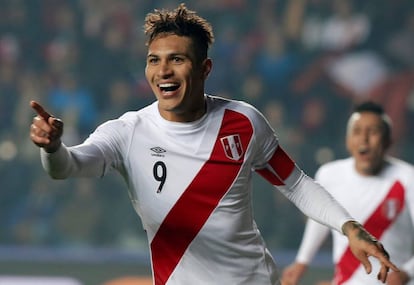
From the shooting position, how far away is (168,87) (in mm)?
4852

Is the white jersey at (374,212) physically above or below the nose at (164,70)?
below

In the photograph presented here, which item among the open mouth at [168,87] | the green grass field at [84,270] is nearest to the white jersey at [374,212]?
the open mouth at [168,87]

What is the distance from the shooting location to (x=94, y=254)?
10.1 m

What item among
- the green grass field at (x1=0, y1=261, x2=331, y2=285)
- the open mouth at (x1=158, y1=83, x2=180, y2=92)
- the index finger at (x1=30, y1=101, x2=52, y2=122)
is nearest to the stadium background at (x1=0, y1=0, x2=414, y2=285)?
the green grass field at (x1=0, y1=261, x2=331, y2=285)

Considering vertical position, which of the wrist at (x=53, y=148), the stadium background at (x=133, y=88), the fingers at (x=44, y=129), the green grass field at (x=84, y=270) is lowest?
the green grass field at (x=84, y=270)

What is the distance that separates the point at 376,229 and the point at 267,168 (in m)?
2.02

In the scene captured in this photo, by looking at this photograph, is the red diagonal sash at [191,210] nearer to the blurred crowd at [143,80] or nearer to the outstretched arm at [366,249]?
the outstretched arm at [366,249]

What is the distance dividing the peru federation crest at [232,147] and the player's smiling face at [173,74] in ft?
0.70

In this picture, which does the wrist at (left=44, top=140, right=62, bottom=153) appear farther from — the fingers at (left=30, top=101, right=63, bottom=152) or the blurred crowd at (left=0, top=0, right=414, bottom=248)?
the blurred crowd at (left=0, top=0, right=414, bottom=248)

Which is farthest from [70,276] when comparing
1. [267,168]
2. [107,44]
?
[267,168]

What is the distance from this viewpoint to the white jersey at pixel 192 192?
4.93m

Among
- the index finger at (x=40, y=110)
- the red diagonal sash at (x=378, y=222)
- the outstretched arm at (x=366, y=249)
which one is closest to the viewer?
the index finger at (x=40, y=110)

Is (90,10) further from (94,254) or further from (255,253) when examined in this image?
(255,253)

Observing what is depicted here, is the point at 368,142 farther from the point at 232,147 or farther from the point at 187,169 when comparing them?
the point at 187,169
